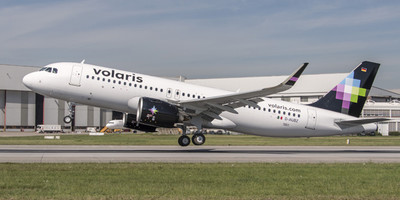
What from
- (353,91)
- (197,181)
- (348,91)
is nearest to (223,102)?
(348,91)

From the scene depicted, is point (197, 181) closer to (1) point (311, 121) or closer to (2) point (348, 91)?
(1) point (311, 121)

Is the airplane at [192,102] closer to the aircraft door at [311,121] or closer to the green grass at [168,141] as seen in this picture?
the aircraft door at [311,121]

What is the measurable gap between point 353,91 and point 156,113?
16.2 metres

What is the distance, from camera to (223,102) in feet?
107

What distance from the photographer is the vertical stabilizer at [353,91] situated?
37812 mm

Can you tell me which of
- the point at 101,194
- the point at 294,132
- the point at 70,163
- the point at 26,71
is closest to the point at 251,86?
the point at 26,71

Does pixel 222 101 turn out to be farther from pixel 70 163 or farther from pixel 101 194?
pixel 101 194

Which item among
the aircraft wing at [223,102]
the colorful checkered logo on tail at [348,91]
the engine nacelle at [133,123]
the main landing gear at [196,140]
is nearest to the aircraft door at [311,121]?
the colorful checkered logo on tail at [348,91]

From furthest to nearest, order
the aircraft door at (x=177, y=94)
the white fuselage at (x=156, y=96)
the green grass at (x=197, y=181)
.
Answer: the aircraft door at (x=177, y=94) → the white fuselage at (x=156, y=96) → the green grass at (x=197, y=181)

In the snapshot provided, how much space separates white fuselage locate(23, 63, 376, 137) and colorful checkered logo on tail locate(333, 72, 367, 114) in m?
1.45

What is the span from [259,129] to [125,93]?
407 inches

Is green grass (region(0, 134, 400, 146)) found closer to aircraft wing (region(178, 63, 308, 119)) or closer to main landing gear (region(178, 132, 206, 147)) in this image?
main landing gear (region(178, 132, 206, 147))

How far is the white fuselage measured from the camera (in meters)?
32.5

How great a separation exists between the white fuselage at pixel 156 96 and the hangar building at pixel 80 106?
61.6m
